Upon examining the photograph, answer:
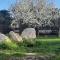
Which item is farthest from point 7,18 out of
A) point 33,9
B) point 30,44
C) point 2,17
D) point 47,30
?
point 30,44

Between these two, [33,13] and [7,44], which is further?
[33,13]

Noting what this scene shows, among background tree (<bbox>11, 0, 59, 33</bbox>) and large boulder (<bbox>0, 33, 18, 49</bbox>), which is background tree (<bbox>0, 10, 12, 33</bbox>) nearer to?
background tree (<bbox>11, 0, 59, 33</bbox>)

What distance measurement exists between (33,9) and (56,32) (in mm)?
6359

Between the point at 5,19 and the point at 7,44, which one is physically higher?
the point at 7,44

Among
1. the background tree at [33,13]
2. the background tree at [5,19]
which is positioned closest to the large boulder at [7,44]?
the background tree at [5,19]

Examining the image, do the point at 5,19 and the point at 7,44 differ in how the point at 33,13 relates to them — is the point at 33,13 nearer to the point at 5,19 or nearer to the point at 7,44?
the point at 5,19

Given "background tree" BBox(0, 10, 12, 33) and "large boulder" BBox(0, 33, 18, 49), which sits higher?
"large boulder" BBox(0, 33, 18, 49)

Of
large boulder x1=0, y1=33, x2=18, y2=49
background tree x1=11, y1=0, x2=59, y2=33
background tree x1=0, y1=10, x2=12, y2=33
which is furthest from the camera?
background tree x1=11, y1=0, x2=59, y2=33

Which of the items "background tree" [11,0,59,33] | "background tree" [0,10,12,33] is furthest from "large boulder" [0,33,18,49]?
"background tree" [11,0,59,33]

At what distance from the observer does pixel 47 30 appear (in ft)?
130

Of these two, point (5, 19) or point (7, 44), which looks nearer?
point (7, 44)

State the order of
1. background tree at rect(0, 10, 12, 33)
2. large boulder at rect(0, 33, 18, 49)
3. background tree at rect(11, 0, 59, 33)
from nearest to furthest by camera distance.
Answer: large boulder at rect(0, 33, 18, 49) < background tree at rect(0, 10, 12, 33) < background tree at rect(11, 0, 59, 33)

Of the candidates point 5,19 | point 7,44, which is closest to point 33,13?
point 5,19

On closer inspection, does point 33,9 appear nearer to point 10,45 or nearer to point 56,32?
point 56,32
